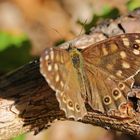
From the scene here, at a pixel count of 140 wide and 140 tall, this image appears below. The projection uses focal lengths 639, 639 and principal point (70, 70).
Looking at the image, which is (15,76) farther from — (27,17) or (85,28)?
(27,17)

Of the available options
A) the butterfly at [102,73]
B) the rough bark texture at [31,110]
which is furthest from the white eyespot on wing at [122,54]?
the rough bark texture at [31,110]

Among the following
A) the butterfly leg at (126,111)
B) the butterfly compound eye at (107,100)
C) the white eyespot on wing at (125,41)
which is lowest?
the butterfly leg at (126,111)

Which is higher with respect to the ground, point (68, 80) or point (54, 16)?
point (54, 16)

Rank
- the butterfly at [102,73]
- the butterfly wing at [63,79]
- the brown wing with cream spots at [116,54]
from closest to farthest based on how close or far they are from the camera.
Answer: the butterfly wing at [63,79] → the butterfly at [102,73] → the brown wing with cream spots at [116,54]

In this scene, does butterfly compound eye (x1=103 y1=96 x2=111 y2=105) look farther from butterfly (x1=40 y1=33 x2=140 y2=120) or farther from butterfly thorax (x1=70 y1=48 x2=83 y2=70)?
butterfly thorax (x1=70 y1=48 x2=83 y2=70)

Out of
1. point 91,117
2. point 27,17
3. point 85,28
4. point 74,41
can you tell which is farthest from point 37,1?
point 91,117

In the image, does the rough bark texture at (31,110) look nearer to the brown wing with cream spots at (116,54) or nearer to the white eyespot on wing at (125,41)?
the brown wing with cream spots at (116,54)

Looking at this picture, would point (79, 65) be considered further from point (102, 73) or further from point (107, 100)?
point (107, 100)

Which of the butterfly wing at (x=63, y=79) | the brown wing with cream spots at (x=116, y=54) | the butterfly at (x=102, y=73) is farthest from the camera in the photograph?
the brown wing with cream spots at (x=116, y=54)

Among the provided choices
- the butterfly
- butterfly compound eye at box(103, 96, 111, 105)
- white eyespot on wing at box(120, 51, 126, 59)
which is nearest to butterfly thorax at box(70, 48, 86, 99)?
the butterfly
